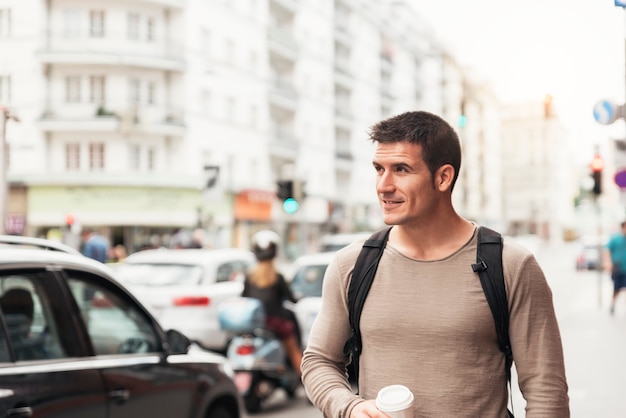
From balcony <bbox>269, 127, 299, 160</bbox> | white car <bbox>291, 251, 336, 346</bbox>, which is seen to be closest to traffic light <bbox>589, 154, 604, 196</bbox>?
white car <bbox>291, 251, 336, 346</bbox>

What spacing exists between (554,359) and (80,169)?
4133 cm

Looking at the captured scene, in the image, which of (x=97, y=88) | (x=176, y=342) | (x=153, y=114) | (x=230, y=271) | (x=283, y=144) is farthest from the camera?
(x=283, y=144)

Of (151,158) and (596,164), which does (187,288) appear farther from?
(151,158)

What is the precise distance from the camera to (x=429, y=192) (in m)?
2.72

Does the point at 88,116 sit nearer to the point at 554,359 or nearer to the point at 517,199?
the point at 554,359

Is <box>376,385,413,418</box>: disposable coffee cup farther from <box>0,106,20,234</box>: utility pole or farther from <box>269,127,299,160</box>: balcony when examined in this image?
<box>269,127,299,160</box>: balcony

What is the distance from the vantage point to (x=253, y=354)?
31.2 feet

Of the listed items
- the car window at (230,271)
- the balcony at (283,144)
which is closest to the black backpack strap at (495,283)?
the car window at (230,271)

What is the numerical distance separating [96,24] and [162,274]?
3095cm

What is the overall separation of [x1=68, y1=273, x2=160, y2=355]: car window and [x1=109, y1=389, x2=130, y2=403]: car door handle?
0.73ft

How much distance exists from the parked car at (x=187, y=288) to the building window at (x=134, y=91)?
30.2 metres

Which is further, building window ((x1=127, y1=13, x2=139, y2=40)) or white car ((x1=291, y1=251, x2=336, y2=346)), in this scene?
building window ((x1=127, y1=13, x2=139, y2=40))

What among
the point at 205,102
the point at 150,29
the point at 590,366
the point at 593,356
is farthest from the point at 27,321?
the point at 205,102

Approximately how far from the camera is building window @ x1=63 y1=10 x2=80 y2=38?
4147 cm
